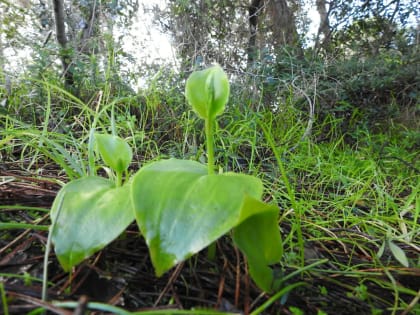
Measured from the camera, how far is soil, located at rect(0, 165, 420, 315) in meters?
0.38

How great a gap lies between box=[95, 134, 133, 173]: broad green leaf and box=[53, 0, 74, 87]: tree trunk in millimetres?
1224

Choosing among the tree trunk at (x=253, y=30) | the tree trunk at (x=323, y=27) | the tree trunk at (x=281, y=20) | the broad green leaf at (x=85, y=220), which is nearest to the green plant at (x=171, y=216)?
the broad green leaf at (x=85, y=220)

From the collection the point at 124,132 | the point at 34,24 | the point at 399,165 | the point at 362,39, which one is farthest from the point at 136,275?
the point at 362,39

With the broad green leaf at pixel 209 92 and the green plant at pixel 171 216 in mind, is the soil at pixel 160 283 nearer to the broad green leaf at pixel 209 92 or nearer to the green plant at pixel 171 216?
the green plant at pixel 171 216

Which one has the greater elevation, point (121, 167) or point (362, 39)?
point (362, 39)

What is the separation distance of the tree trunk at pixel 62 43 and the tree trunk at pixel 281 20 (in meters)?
1.85

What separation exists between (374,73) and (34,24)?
98.9 inches

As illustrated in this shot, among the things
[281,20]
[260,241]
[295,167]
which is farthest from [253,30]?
[260,241]

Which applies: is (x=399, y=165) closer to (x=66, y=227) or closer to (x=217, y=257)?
(x=217, y=257)

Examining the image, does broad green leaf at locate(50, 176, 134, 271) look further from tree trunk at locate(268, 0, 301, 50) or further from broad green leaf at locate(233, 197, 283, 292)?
tree trunk at locate(268, 0, 301, 50)

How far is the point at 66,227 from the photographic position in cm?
37

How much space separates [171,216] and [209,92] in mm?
192

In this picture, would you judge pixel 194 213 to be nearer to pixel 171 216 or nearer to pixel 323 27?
pixel 171 216

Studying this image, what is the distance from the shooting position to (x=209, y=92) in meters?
0.45
